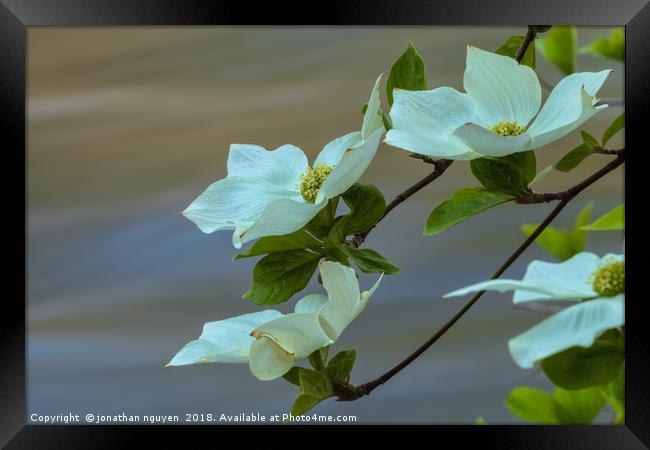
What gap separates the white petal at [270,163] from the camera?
22.7 inches

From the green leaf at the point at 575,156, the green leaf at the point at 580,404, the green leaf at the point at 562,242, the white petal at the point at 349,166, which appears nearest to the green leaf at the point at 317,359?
the white petal at the point at 349,166

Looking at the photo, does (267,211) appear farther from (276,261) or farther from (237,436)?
(237,436)

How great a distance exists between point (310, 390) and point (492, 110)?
9.1 inches

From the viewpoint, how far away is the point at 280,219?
1.51 ft

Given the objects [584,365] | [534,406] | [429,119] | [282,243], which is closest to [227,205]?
[282,243]

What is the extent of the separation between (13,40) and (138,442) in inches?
16.7

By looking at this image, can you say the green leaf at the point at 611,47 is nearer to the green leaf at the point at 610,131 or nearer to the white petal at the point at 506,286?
the green leaf at the point at 610,131

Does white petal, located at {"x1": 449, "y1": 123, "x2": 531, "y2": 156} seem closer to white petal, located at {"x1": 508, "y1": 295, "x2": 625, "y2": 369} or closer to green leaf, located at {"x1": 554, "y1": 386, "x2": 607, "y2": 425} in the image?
white petal, located at {"x1": 508, "y1": 295, "x2": 625, "y2": 369}

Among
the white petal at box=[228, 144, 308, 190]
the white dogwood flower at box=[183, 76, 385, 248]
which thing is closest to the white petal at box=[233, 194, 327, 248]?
the white dogwood flower at box=[183, 76, 385, 248]

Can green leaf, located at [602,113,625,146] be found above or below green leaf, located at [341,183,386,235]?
above

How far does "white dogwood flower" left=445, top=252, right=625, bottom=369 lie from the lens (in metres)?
0.39

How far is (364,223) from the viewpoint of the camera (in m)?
0.51

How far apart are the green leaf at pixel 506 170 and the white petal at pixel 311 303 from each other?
140 mm

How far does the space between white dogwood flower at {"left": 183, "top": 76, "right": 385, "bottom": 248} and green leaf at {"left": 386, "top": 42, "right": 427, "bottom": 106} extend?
0.05 meters
